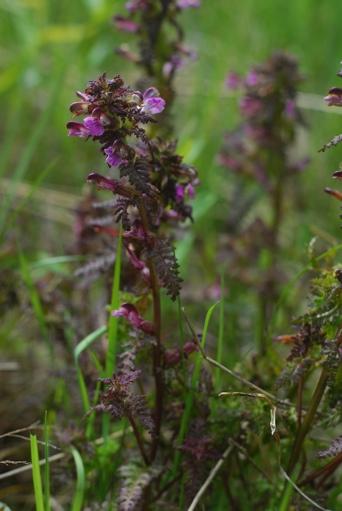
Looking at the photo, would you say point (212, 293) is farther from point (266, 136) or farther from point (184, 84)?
point (184, 84)

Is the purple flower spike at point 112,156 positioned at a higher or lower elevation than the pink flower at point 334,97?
lower

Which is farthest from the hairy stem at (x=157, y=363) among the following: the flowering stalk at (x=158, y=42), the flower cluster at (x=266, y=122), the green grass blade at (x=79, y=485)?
the flower cluster at (x=266, y=122)

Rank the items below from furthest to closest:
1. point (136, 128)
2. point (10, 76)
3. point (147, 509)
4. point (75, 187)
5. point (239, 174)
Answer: point (75, 187) → point (10, 76) → point (239, 174) → point (147, 509) → point (136, 128)

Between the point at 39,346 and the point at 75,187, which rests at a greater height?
the point at 75,187

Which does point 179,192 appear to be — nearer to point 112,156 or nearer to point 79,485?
point 112,156

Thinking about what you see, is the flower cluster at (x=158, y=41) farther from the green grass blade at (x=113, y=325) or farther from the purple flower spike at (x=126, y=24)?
the green grass blade at (x=113, y=325)

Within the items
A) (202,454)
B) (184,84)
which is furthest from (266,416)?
(184,84)

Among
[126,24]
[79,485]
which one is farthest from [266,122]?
[79,485]
